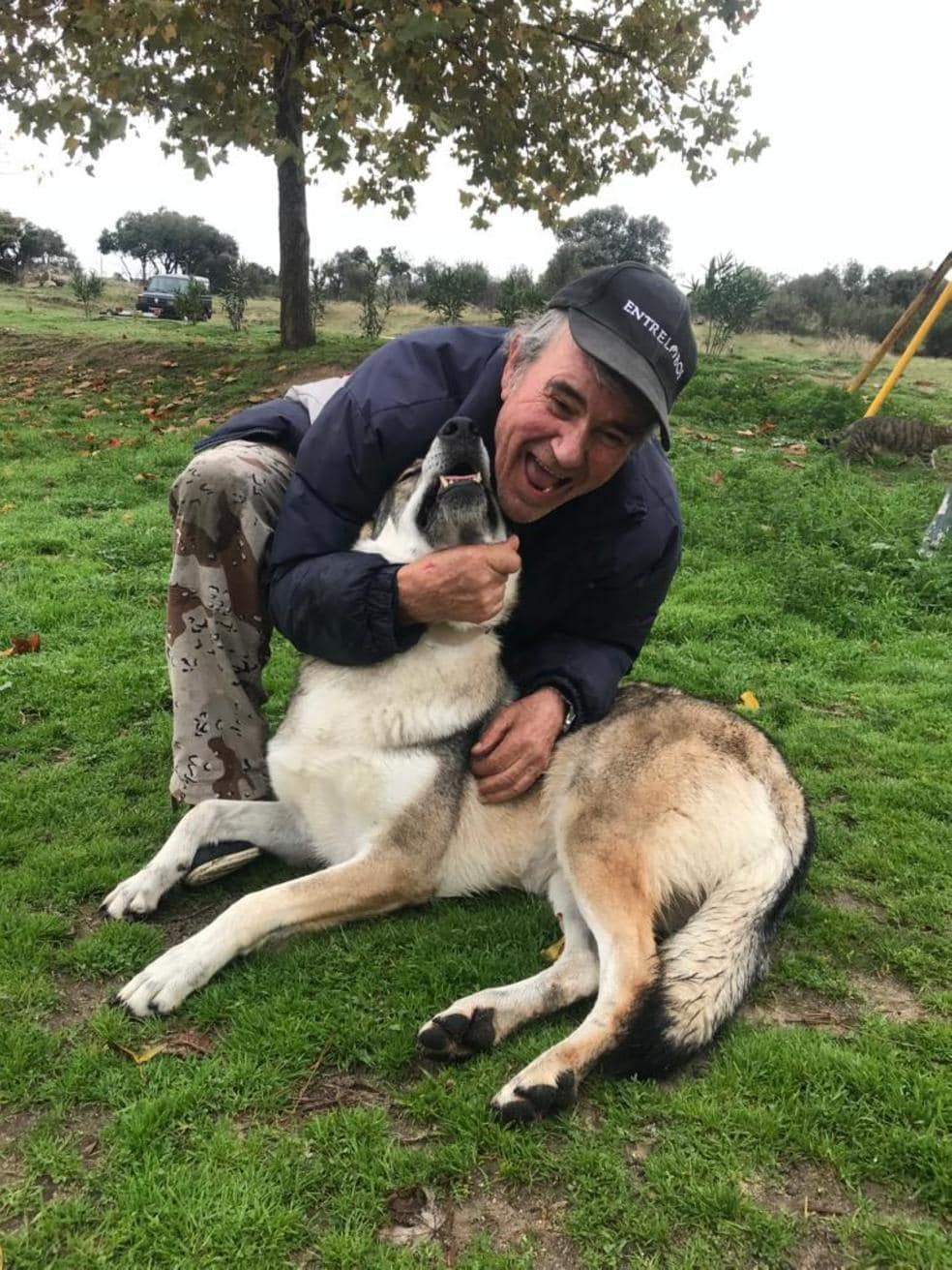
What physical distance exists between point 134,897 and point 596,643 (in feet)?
6.18

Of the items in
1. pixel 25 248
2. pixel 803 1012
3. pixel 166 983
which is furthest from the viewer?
pixel 25 248

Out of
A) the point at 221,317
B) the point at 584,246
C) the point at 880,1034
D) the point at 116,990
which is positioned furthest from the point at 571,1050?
the point at 584,246

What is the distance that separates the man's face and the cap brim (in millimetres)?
46

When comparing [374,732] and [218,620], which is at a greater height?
[218,620]

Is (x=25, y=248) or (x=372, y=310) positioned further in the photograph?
(x=25, y=248)

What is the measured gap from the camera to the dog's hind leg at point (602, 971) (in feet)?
6.98

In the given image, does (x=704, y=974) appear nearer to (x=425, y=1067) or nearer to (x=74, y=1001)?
(x=425, y=1067)

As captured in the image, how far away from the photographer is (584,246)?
3020cm

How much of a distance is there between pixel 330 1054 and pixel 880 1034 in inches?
59.8

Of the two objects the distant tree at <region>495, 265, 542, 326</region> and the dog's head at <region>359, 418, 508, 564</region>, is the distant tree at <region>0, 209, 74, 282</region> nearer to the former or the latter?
the distant tree at <region>495, 265, 542, 326</region>

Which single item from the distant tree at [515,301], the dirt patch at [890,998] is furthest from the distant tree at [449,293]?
the dirt patch at [890,998]

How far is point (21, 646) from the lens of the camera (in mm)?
5176

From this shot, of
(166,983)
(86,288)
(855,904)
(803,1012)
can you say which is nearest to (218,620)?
(166,983)

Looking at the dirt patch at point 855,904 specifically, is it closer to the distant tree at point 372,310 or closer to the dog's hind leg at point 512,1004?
the dog's hind leg at point 512,1004
